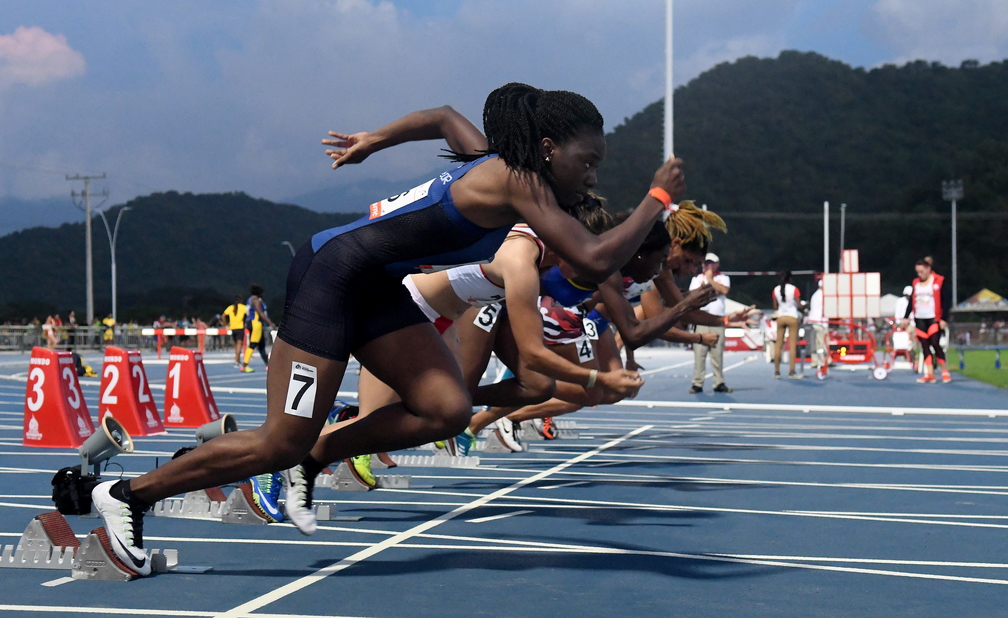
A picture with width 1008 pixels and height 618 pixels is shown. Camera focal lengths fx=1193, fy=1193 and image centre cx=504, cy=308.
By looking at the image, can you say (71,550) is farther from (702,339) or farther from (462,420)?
(702,339)

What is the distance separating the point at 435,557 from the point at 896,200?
104 m

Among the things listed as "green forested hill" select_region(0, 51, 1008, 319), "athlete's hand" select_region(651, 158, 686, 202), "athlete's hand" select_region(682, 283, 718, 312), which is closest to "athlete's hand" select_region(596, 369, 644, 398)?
"athlete's hand" select_region(682, 283, 718, 312)

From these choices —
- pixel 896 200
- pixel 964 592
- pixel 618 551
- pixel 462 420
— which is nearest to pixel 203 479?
pixel 462 420

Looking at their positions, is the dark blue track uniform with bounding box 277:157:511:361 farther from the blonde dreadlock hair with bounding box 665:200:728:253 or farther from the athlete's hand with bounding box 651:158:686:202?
the blonde dreadlock hair with bounding box 665:200:728:253

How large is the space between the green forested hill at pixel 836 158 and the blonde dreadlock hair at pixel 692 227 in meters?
75.0

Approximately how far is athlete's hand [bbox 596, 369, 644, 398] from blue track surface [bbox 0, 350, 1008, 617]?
65 centimetres

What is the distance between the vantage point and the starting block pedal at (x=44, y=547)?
470 centimetres

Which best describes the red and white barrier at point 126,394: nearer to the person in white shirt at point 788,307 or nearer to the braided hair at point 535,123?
the braided hair at point 535,123

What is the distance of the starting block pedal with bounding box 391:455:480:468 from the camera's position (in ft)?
28.2

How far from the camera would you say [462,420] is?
483cm

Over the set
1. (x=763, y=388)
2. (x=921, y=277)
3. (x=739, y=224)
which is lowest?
(x=763, y=388)

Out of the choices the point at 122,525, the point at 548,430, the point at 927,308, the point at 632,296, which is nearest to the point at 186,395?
the point at 548,430

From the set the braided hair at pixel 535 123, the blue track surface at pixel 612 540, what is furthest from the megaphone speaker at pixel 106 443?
the braided hair at pixel 535 123

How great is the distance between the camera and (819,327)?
2508cm
